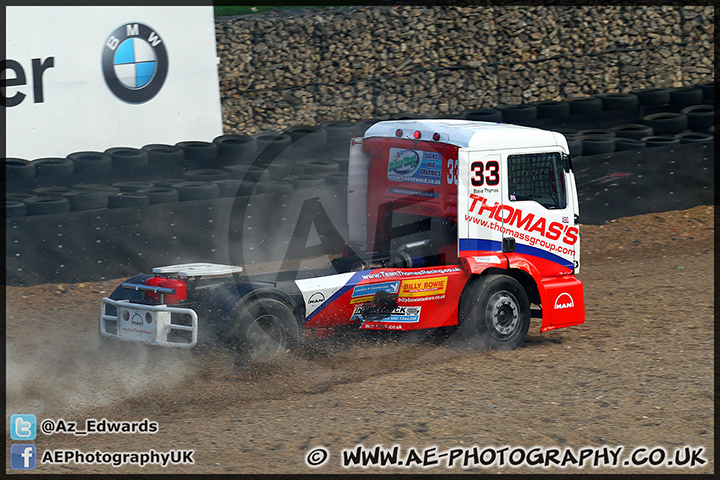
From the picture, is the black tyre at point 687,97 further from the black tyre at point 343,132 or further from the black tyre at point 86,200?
the black tyre at point 86,200

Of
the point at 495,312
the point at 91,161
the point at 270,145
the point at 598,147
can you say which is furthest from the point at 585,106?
the point at 91,161

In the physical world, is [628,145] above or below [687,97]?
below

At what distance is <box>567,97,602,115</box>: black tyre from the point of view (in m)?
16.8

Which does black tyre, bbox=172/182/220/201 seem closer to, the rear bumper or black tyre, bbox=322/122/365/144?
black tyre, bbox=322/122/365/144

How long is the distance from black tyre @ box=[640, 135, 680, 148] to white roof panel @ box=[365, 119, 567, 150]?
19.4ft

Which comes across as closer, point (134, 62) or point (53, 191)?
point (53, 191)

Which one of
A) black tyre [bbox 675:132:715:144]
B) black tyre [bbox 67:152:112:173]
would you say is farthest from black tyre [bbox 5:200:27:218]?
black tyre [bbox 675:132:715:144]

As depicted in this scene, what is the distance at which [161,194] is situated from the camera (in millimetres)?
11625

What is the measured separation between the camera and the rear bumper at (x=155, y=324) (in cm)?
781

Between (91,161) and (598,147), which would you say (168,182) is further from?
(598,147)

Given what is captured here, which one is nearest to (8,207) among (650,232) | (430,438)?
(430,438)

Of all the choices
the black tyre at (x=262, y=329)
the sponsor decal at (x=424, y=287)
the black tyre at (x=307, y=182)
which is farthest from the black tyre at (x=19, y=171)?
the sponsor decal at (x=424, y=287)

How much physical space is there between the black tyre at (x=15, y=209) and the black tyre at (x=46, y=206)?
0.23ft

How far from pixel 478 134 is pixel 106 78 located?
8.49 m
